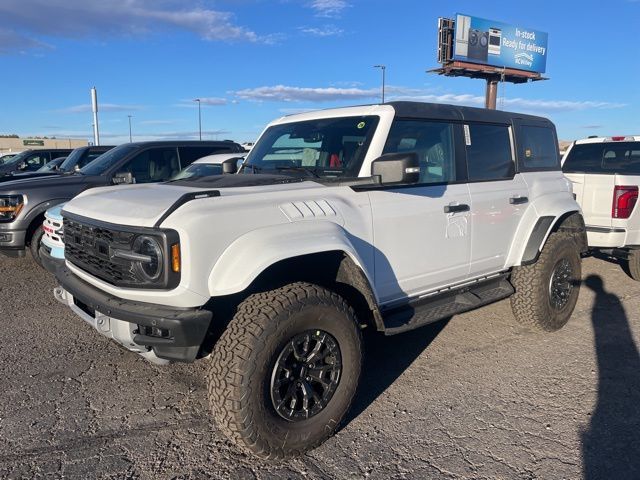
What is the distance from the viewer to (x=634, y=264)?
22.7ft

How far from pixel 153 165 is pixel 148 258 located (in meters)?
5.85

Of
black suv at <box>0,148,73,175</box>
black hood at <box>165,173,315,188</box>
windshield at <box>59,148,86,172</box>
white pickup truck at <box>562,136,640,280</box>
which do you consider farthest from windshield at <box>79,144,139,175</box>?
black suv at <box>0,148,73,175</box>

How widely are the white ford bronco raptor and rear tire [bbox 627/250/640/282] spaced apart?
2636 millimetres

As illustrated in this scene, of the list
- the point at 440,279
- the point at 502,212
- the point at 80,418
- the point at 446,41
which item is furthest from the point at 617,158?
the point at 446,41

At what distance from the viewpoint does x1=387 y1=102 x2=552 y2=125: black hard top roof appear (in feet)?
13.1

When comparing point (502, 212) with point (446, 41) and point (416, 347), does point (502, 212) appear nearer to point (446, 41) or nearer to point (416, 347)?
point (416, 347)

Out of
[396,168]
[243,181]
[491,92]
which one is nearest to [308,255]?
[396,168]

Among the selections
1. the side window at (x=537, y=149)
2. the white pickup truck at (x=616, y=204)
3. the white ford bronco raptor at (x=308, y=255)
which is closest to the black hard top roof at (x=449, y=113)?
the white ford bronco raptor at (x=308, y=255)

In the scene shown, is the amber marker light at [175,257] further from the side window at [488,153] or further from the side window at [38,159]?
the side window at [38,159]

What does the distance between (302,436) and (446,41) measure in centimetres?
3746

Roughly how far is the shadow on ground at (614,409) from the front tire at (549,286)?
425 millimetres

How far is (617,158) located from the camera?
7398mm

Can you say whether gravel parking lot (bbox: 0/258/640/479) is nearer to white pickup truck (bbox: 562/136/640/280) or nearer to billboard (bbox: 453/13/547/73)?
white pickup truck (bbox: 562/136/640/280)

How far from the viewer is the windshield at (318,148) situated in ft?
12.5
